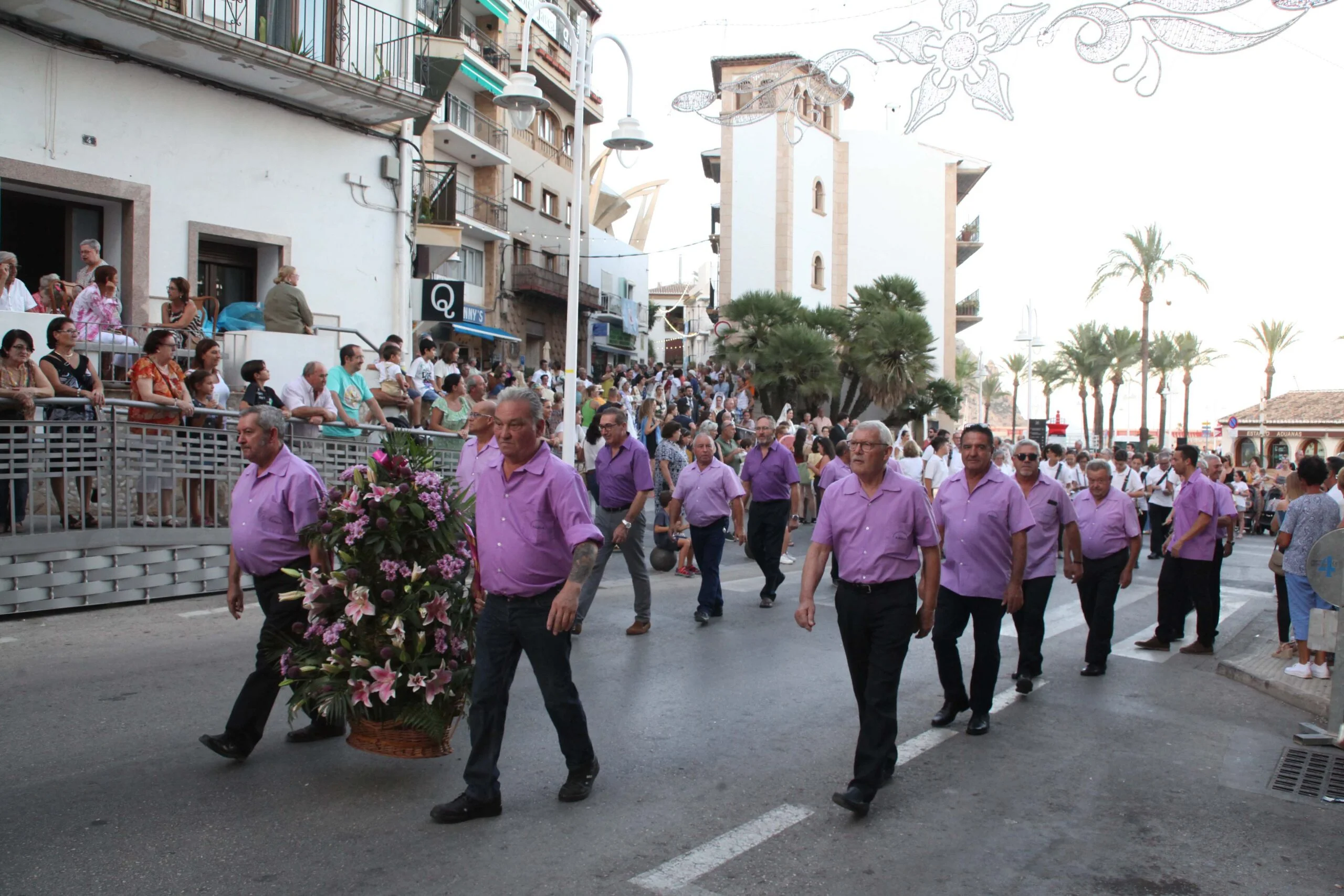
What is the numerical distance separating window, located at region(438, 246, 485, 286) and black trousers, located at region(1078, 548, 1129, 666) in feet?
95.2

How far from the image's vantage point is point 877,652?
5.18 metres

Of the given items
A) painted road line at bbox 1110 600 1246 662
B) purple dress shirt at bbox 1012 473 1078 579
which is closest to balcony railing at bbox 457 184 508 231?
painted road line at bbox 1110 600 1246 662

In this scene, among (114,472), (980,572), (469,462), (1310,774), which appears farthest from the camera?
(114,472)

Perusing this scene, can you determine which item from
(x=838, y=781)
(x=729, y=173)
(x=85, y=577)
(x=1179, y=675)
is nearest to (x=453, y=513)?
(x=838, y=781)

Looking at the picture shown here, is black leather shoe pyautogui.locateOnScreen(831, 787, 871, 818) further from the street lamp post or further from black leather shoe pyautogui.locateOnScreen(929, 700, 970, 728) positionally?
the street lamp post

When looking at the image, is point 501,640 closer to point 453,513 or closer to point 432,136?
point 453,513

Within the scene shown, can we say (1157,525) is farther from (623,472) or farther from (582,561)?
(582,561)

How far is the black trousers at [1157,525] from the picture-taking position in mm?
16797

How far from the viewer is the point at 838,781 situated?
529 centimetres

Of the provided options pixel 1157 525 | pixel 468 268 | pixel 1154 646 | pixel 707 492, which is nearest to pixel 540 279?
pixel 468 268

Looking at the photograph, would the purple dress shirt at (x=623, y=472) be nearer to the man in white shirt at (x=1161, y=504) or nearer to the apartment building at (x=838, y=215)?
the man in white shirt at (x=1161, y=504)

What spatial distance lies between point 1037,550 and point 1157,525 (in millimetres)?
10932

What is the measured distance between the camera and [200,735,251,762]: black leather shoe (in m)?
5.18

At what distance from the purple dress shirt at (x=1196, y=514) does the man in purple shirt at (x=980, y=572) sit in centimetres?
377
